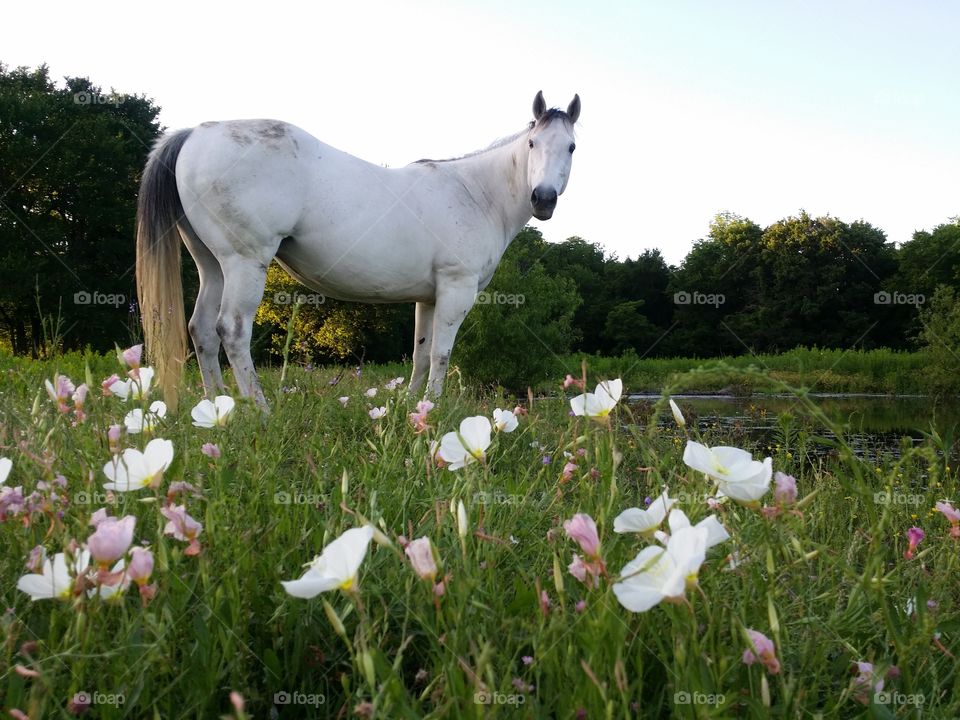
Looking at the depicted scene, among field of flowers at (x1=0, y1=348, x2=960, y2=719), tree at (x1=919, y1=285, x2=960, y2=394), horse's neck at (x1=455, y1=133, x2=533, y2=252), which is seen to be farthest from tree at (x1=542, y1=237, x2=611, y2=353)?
field of flowers at (x1=0, y1=348, x2=960, y2=719)

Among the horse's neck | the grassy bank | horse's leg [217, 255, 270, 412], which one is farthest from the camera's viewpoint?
the grassy bank

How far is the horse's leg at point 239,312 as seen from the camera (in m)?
4.94

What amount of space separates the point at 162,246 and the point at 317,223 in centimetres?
107

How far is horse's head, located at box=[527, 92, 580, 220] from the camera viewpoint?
5.53 meters

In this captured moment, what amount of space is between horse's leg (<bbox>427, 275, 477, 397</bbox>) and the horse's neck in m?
0.75

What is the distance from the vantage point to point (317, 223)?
208 inches

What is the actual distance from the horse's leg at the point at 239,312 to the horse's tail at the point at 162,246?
280mm

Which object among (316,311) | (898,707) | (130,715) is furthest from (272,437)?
(316,311)

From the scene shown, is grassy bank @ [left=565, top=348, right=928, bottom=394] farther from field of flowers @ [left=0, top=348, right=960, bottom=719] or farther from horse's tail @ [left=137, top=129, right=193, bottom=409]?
field of flowers @ [left=0, top=348, right=960, bottom=719]

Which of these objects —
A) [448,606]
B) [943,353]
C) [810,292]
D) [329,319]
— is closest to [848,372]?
[943,353]

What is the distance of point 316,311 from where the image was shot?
87.7ft

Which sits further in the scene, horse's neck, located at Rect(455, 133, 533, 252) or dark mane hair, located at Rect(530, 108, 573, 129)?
horse's neck, located at Rect(455, 133, 533, 252)

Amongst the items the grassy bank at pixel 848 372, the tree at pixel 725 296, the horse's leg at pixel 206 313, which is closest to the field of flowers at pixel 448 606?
the horse's leg at pixel 206 313

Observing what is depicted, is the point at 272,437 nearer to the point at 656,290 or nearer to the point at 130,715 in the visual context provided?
the point at 130,715
